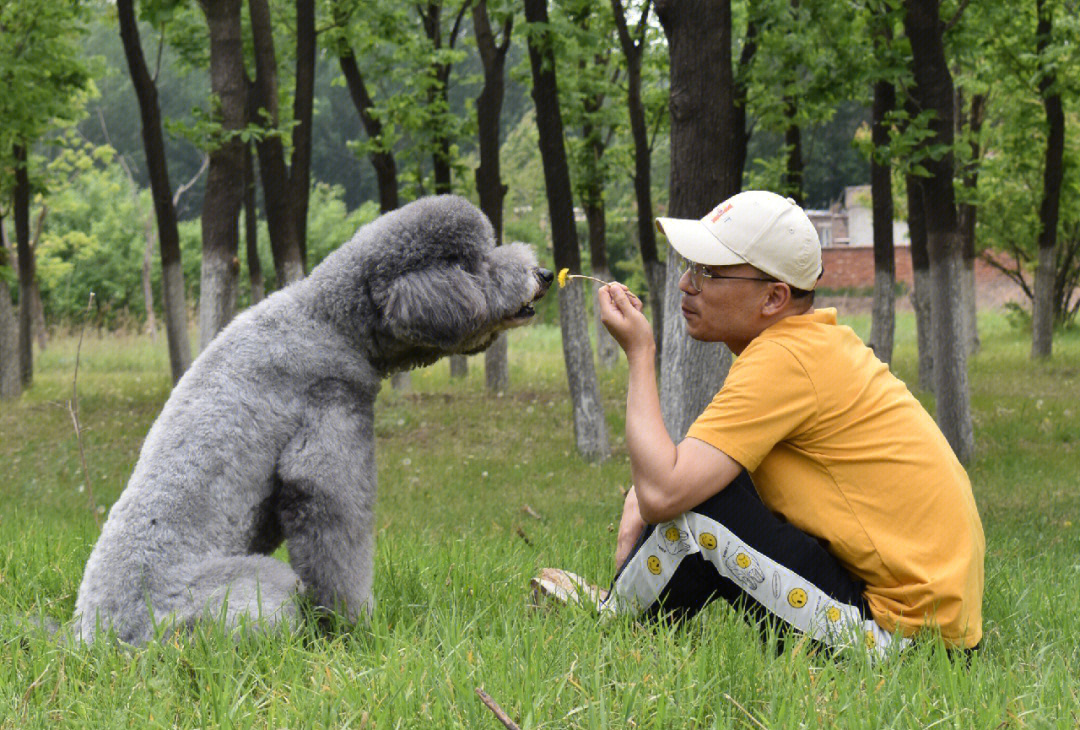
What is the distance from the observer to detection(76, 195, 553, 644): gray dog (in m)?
3.37

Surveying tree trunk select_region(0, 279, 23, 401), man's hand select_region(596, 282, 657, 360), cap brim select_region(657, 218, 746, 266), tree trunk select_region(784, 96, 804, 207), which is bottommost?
tree trunk select_region(0, 279, 23, 401)

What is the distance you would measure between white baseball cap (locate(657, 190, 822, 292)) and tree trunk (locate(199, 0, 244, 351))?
808 centimetres

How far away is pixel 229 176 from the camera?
11664mm

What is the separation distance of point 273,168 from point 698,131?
8398 millimetres

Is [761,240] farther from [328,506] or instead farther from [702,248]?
[328,506]

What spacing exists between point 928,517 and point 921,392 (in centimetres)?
1355

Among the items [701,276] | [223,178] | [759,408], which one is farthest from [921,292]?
[759,408]

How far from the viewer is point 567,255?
473 inches

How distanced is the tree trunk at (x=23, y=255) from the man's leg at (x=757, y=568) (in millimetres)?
17082

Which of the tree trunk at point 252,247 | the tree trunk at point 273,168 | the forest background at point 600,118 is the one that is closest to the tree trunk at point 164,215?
the forest background at point 600,118

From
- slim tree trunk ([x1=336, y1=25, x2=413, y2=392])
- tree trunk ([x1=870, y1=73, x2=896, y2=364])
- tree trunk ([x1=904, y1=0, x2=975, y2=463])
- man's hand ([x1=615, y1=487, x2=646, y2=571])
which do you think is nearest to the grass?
man's hand ([x1=615, y1=487, x2=646, y2=571])

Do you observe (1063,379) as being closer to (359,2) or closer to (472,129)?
(472,129)

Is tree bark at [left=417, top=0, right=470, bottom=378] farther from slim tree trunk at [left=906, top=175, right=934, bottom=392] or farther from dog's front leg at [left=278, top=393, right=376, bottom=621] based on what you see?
dog's front leg at [left=278, top=393, right=376, bottom=621]

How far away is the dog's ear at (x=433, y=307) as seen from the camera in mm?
3676
